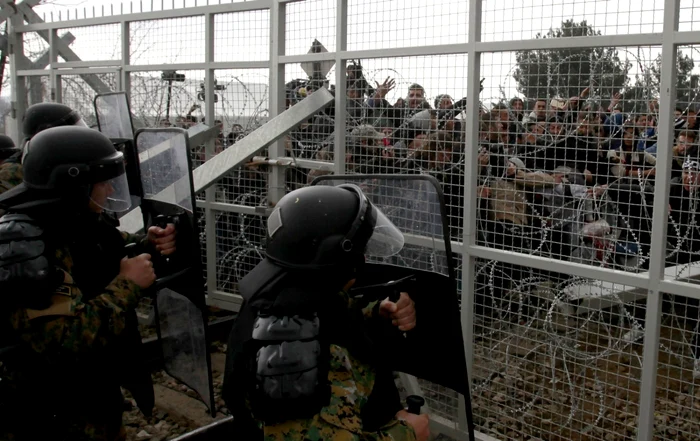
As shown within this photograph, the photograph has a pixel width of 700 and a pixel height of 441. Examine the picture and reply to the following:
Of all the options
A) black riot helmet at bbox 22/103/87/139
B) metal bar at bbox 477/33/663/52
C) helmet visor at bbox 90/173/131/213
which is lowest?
helmet visor at bbox 90/173/131/213

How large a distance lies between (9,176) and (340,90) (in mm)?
2351

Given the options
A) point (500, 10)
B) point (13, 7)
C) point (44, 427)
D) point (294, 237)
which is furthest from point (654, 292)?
point (13, 7)

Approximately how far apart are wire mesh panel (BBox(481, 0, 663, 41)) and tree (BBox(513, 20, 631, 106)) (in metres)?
0.02

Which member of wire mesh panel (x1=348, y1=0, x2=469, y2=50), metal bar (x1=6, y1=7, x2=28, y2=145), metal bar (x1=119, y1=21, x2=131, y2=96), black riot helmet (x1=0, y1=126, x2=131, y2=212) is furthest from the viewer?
metal bar (x1=6, y1=7, x2=28, y2=145)

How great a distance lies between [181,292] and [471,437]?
5.97 feet

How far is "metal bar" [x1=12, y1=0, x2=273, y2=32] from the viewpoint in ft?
18.5

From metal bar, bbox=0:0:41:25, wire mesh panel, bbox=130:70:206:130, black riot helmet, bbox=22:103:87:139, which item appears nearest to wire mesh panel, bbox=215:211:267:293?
wire mesh panel, bbox=130:70:206:130

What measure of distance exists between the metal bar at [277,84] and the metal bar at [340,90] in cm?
73

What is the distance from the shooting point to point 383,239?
2.17 metres

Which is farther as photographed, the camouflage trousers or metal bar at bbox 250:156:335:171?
metal bar at bbox 250:156:335:171

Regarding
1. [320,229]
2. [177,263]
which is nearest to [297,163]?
[177,263]

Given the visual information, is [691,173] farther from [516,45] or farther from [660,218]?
[516,45]

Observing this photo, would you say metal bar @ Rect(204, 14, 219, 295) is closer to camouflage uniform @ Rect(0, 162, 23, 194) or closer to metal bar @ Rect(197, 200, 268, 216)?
metal bar @ Rect(197, 200, 268, 216)

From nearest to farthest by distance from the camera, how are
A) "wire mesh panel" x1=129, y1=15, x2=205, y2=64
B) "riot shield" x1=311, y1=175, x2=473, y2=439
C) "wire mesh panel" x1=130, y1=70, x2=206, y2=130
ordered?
1. "riot shield" x1=311, y1=175, x2=473, y2=439
2. "wire mesh panel" x1=129, y1=15, x2=205, y2=64
3. "wire mesh panel" x1=130, y1=70, x2=206, y2=130
